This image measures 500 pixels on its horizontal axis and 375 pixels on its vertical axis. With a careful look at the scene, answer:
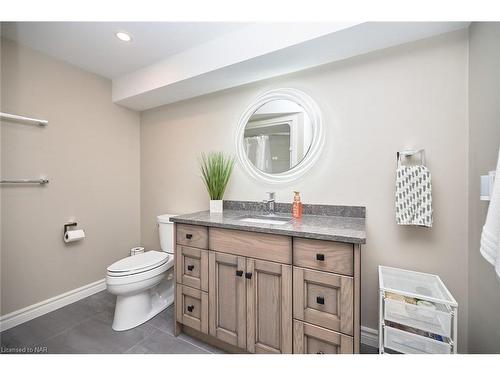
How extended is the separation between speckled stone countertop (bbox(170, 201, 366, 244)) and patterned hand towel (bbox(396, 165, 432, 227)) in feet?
0.77

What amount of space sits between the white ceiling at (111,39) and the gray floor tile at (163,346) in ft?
7.29

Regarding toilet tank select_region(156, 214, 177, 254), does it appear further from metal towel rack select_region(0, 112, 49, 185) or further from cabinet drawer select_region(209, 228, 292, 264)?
metal towel rack select_region(0, 112, 49, 185)

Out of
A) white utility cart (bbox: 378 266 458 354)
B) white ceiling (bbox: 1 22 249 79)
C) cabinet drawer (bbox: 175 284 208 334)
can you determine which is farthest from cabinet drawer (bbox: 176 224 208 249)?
white ceiling (bbox: 1 22 249 79)

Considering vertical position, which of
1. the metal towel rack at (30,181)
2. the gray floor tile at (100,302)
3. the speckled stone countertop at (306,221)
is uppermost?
the metal towel rack at (30,181)

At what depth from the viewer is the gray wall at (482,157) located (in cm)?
95

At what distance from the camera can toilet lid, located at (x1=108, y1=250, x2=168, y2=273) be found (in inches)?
62.3

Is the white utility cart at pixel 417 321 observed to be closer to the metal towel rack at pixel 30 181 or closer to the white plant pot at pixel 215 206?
the white plant pot at pixel 215 206

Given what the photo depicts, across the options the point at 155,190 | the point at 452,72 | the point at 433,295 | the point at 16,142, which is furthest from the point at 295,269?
the point at 16,142

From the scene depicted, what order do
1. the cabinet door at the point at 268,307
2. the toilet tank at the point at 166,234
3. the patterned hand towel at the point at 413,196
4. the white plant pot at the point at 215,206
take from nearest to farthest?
1. the cabinet door at the point at 268,307
2. the patterned hand towel at the point at 413,196
3. the white plant pot at the point at 215,206
4. the toilet tank at the point at 166,234

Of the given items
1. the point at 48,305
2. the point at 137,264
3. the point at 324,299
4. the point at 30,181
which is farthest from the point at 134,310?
the point at 324,299

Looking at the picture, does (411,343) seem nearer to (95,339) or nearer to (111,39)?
(95,339)

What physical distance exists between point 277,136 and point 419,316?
56.4 inches

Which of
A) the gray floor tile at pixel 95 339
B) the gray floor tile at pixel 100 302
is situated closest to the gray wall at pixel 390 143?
the gray floor tile at pixel 95 339

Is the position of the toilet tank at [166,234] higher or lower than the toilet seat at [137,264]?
higher
